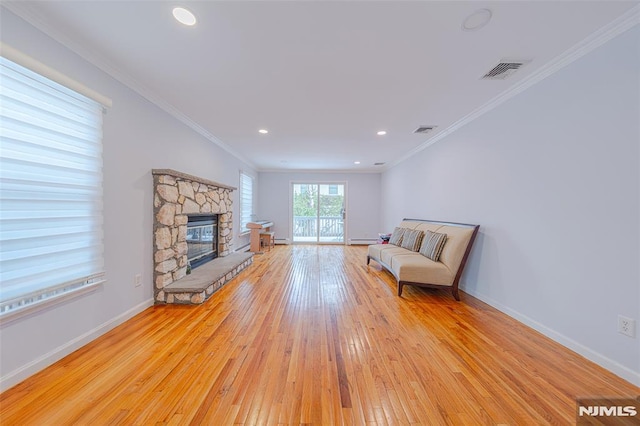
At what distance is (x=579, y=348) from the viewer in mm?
1801

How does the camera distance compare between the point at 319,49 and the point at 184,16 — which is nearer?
the point at 184,16

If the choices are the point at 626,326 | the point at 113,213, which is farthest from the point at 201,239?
the point at 626,326

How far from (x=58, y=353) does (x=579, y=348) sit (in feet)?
13.0

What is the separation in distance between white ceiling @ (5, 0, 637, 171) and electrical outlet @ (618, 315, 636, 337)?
2.03m

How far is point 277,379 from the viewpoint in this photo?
4.97 feet

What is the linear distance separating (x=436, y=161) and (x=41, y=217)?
15.6 feet

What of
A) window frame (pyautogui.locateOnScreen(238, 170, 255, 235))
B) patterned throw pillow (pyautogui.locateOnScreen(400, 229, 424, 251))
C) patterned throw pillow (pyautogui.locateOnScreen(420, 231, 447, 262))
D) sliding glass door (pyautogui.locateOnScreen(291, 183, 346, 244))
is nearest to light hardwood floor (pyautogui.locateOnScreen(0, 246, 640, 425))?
patterned throw pillow (pyautogui.locateOnScreen(420, 231, 447, 262))

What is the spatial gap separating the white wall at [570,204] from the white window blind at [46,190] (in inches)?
156

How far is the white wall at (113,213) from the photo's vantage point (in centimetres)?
149

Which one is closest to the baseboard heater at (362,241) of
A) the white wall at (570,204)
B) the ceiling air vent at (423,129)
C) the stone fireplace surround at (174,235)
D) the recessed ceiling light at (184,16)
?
the ceiling air vent at (423,129)

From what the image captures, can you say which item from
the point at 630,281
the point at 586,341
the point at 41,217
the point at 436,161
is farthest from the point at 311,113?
the point at 586,341

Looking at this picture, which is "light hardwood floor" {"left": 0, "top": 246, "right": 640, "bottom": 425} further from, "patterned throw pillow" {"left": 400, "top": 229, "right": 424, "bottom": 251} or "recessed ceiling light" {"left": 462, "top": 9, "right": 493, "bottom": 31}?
"recessed ceiling light" {"left": 462, "top": 9, "right": 493, "bottom": 31}

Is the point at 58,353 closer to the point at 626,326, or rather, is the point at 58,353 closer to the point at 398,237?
the point at 626,326

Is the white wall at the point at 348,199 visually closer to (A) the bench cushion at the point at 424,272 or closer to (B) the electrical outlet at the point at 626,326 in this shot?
(A) the bench cushion at the point at 424,272
